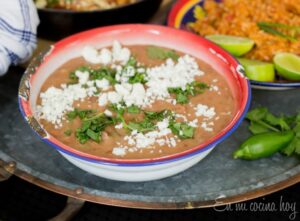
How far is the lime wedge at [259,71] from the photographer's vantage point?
82.4 inches

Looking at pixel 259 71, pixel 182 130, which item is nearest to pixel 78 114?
pixel 182 130

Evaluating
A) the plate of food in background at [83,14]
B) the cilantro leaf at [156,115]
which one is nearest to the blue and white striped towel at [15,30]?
the plate of food in background at [83,14]

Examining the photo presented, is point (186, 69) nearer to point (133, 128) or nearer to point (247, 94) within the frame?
point (247, 94)

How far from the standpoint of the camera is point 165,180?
1.67 m

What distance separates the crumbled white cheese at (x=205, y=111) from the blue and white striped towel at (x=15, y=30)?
0.75 metres

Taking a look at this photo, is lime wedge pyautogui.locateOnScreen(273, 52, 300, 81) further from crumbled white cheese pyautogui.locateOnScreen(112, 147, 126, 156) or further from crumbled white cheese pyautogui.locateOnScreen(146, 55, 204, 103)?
crumbled white cheese pyautogui.locateOnScreen(112, 147, 126, 156)

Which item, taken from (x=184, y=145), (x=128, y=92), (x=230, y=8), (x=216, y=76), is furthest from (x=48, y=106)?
(x=230, y=8)

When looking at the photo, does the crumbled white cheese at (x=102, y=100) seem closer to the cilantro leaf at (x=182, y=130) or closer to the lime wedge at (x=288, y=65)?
the cilantro leaf at (x=182, y=130)

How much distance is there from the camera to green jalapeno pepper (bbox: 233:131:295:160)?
1707 millimetres

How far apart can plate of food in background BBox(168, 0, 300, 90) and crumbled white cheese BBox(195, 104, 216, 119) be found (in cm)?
44

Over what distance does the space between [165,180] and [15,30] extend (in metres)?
0.82

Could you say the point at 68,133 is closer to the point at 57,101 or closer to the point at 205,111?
the point at 57,101

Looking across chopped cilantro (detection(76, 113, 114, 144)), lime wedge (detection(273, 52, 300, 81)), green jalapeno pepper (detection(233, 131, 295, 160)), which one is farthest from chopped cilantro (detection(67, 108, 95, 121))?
lime wedge (detection(273, 52, 300, 81))

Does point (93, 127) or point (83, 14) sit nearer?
point (93, 127)
